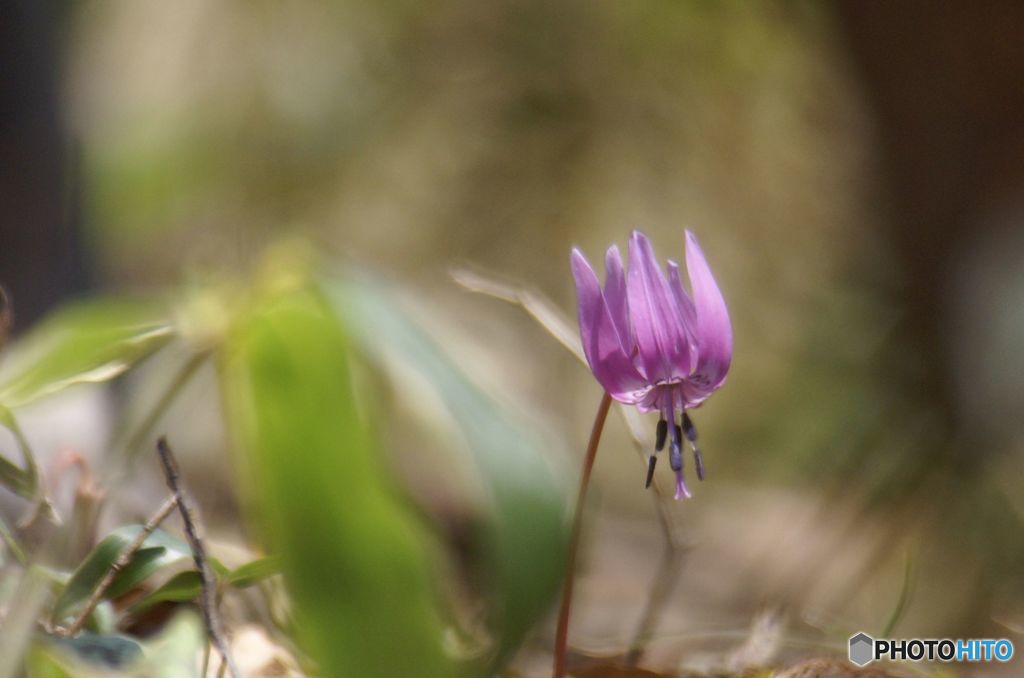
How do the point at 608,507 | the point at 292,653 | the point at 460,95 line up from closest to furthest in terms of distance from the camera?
the point at 292,653 → the point at 608,507 → the point at 460,95

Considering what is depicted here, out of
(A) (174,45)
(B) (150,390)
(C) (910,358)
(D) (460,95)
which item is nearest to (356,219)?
(D) (460,95)

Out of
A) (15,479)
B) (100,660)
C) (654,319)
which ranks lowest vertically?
(100,660)

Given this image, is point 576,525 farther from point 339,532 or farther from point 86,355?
Answer: point 86,355

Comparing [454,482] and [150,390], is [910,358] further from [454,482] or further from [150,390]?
[150,390]

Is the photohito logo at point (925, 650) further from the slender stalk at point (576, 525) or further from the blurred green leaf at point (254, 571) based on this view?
the blurred green leaf at point (254, 571)

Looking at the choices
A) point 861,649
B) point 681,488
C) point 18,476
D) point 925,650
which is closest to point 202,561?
point 18,476

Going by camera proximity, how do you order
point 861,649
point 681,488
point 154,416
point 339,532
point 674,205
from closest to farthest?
point 339,532 < point 681,488 < point 154,416 < point 861,649 < point 674,205

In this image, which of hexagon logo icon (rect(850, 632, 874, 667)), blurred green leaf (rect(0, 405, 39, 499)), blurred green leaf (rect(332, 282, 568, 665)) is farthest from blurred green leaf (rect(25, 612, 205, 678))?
hexagon logo icon (rect(850, 632, 874, 667))
